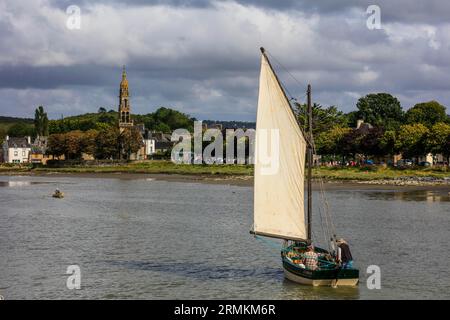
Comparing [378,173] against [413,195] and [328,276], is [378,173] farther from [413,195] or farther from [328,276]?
[328,276]

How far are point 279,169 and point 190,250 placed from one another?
15690 mm

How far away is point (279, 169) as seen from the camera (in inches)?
1613

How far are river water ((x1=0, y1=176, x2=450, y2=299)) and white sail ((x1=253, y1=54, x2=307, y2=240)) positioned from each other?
3.66m

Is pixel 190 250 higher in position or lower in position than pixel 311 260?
lower

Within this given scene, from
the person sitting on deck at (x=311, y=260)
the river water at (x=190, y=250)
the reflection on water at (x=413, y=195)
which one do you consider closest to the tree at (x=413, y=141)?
the reflection on water at (x=413, y=195)

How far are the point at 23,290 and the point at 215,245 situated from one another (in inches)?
768

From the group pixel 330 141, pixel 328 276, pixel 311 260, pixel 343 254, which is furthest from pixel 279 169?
pixel 330 141

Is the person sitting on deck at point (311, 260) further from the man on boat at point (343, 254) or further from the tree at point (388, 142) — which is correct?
the tree at point (388, 142)

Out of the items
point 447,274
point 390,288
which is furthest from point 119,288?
point 447,274

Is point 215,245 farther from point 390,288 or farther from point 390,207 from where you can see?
point 390,207

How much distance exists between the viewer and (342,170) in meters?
155

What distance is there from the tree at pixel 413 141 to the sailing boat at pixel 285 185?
116 m

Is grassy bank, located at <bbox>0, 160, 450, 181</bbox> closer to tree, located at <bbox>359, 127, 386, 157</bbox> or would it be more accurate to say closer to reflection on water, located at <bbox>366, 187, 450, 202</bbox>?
tree, located at <bbox>359, 127, 386, 157</bbox>
